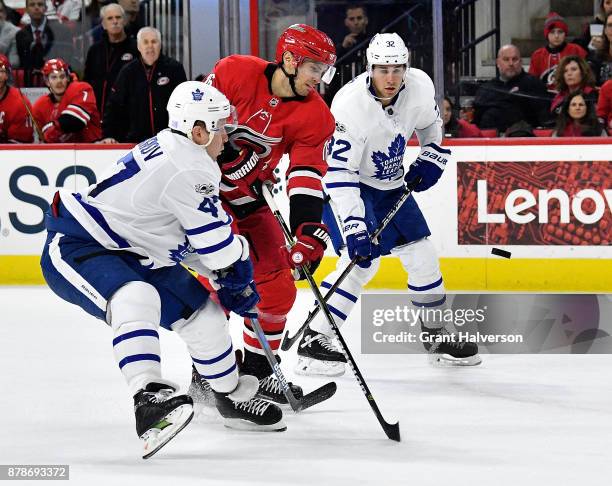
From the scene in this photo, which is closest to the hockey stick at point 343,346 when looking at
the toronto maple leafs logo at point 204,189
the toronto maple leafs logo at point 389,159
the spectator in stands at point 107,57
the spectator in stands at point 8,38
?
the toronto maple leafs logo at point 389,159

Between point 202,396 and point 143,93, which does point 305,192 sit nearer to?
point 202,396

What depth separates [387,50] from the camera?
406 cm

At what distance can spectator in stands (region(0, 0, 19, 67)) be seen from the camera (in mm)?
6789

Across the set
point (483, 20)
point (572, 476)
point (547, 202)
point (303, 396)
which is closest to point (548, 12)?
point (483, 20)

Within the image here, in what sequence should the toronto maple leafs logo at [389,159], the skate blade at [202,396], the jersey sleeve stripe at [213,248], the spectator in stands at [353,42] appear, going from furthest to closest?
the spectator in stands at [353,42], the toronto maple leafs logo at [389,159], the skate blade at [202,396], the jersey sleeve stripe at [213,248]

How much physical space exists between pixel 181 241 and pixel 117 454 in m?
0.58

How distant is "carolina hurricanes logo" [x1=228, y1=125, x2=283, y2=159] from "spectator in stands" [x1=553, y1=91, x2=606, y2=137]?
267 cm

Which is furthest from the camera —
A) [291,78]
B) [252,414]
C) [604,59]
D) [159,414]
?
[604,59]

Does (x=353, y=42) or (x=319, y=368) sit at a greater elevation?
(x=353, y=42)

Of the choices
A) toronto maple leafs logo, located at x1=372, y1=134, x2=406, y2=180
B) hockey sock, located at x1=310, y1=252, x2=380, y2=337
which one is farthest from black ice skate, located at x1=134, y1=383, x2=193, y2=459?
toronto maple leafs logo, located at x1=372, y1=134, x2=406, y2=180

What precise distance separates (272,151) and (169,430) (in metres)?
1.22

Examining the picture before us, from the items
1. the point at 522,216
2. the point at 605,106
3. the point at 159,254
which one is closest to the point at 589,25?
the point at 605,106

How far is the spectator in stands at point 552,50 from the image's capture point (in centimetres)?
624

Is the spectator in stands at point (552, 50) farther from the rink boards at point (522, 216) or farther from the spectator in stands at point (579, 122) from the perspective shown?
the rink boards at point (522, 216)
